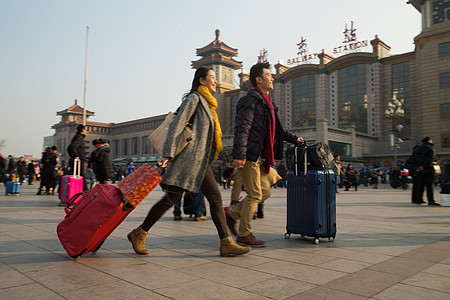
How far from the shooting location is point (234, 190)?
4676mm

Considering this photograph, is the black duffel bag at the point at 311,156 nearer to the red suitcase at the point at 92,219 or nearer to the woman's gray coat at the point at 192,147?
the woman's gray coat at the point at 192,147

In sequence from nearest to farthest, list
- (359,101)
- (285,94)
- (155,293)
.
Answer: (155,293) < (359,101) < (285,94)

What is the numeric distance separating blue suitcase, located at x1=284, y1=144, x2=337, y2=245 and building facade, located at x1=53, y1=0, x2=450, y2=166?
25.5 metres

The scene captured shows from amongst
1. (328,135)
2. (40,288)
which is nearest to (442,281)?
(40,288)

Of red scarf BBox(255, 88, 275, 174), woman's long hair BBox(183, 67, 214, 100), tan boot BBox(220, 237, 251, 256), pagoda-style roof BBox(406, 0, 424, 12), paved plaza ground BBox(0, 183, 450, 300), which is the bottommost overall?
paved plaza ground BBox(0, 183, 450, 300)

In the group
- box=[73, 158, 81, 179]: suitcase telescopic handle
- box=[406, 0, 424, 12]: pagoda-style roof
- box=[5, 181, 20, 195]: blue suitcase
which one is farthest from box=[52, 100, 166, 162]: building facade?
box=[73, 158, 81, 179]: suitcase telescopic handle

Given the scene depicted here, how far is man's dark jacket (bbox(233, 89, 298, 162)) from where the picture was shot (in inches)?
140

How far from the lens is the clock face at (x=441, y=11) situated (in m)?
43.1

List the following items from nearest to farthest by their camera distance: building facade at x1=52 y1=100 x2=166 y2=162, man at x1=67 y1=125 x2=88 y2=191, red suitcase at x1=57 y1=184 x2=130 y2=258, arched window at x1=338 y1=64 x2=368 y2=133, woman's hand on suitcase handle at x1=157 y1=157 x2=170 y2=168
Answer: red suitcase at x1=57 y1=184 x2=130 y2=258
woman's hand on suitcase handle at x1=157 y1=157 x2=170 y2=168
man at x1=67 y1=125 x2=88 y2=191
arched window at x1=338 y1=64 x2=368 y2=133
building facade at x1=52 y1=100 x2=166 y2=162

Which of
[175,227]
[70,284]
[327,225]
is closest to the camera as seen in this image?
[70,284]

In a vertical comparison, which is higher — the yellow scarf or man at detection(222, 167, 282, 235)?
the yellow scarf

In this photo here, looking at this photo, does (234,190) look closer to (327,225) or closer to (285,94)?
(327,225)

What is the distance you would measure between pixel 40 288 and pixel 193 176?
1.52m

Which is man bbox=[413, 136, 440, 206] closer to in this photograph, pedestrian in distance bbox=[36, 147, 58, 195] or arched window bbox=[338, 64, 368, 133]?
pedestrian in distance bbox=[36, 147, 58, 195]
